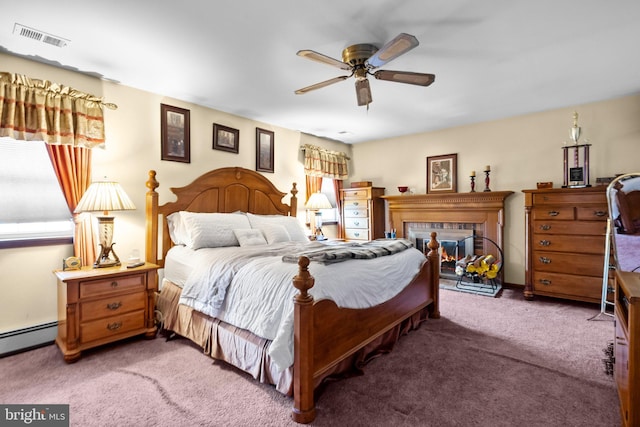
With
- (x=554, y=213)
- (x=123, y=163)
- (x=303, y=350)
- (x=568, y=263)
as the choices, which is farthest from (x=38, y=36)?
(x=568, y=263)

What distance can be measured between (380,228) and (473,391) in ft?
12.8

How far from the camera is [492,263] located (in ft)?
14.5

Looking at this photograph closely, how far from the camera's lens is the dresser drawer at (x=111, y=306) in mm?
2469

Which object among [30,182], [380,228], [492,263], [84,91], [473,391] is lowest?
[473,391]

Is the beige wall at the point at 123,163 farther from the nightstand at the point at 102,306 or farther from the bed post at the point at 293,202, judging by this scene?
the bed post at the point at 293,202

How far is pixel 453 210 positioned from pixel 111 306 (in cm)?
445

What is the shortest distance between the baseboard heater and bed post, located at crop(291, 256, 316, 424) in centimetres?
246

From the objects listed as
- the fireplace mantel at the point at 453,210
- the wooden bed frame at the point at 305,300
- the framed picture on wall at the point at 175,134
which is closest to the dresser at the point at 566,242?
the fireplace mantel at the point at 453,210

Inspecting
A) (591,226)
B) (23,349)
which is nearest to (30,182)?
(23,349)

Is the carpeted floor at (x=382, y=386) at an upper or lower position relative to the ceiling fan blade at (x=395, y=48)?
lower

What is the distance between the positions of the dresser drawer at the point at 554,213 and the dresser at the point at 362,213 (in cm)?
238

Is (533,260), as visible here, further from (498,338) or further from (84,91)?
(84,91)

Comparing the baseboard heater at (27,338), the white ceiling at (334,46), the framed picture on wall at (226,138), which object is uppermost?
the white ceiling at (334,46)

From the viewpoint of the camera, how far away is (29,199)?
8.91 ft
